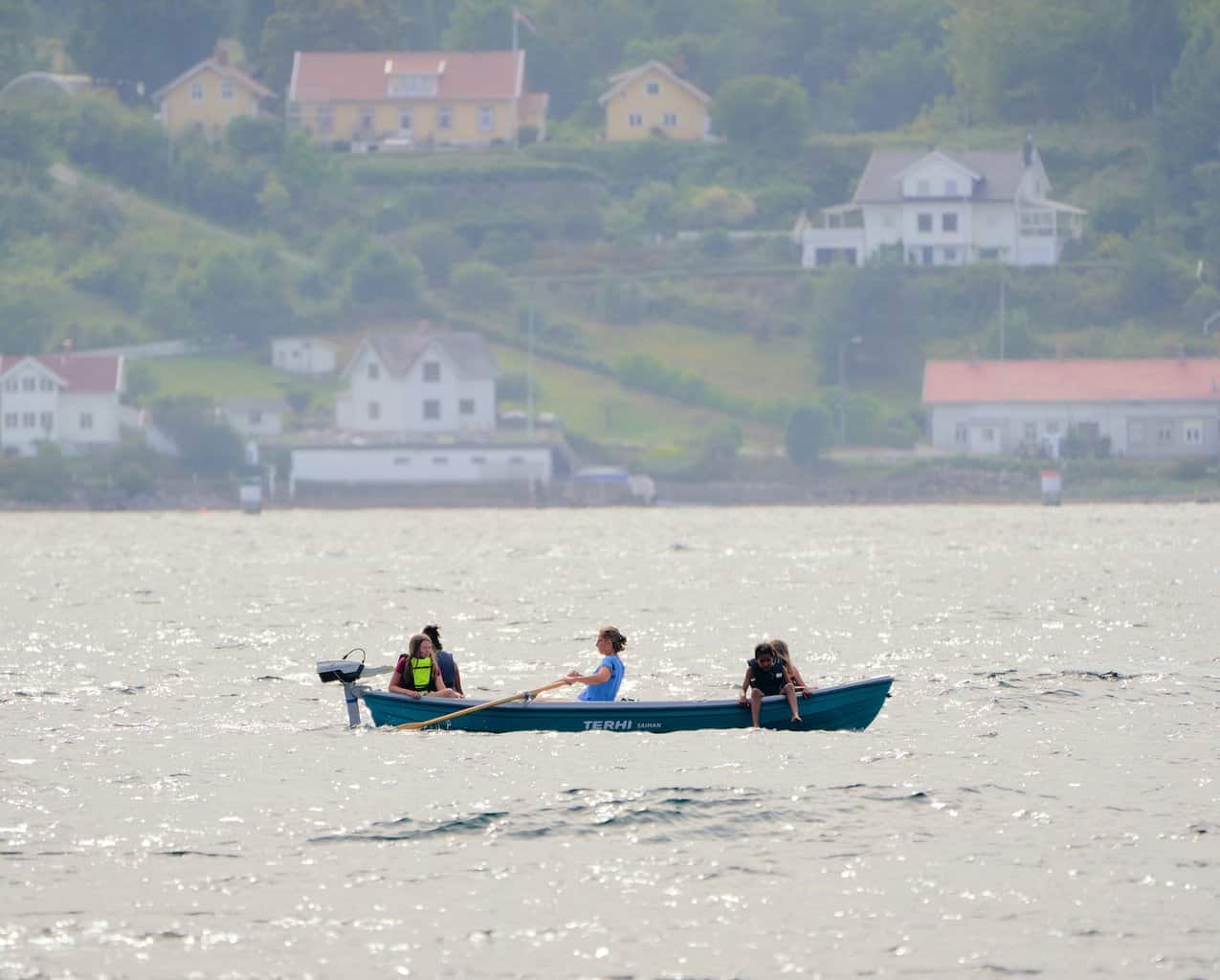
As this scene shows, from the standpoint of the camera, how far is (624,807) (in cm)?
2397

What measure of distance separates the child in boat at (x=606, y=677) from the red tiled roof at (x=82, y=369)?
99.9 metres

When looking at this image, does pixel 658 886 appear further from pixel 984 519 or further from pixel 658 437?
pixel 658 437

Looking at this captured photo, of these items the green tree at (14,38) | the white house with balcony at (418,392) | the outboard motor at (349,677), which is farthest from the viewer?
the green tree at (14,38)

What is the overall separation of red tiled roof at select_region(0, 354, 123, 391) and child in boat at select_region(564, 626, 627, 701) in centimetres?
9990

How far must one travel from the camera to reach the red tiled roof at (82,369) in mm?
125250

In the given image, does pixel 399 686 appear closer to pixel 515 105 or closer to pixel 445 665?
pixel 445 665

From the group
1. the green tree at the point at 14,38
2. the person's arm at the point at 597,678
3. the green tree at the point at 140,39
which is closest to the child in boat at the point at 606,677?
the person's arm at the point at 597,678

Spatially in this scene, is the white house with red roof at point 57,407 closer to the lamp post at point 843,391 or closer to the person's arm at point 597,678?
the lamp post at point 843,391

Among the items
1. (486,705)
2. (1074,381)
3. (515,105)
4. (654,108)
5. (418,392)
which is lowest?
(486,705)

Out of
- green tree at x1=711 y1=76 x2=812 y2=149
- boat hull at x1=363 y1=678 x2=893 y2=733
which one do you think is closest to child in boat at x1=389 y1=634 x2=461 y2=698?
boat hull at x1=363 y1=678 x2=893 y2=733

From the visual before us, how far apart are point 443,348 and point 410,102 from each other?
165ft

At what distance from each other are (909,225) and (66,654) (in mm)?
115522

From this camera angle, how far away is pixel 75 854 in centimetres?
2208

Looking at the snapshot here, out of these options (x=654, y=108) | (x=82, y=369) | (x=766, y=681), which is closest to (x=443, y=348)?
(x=82, y=369)
